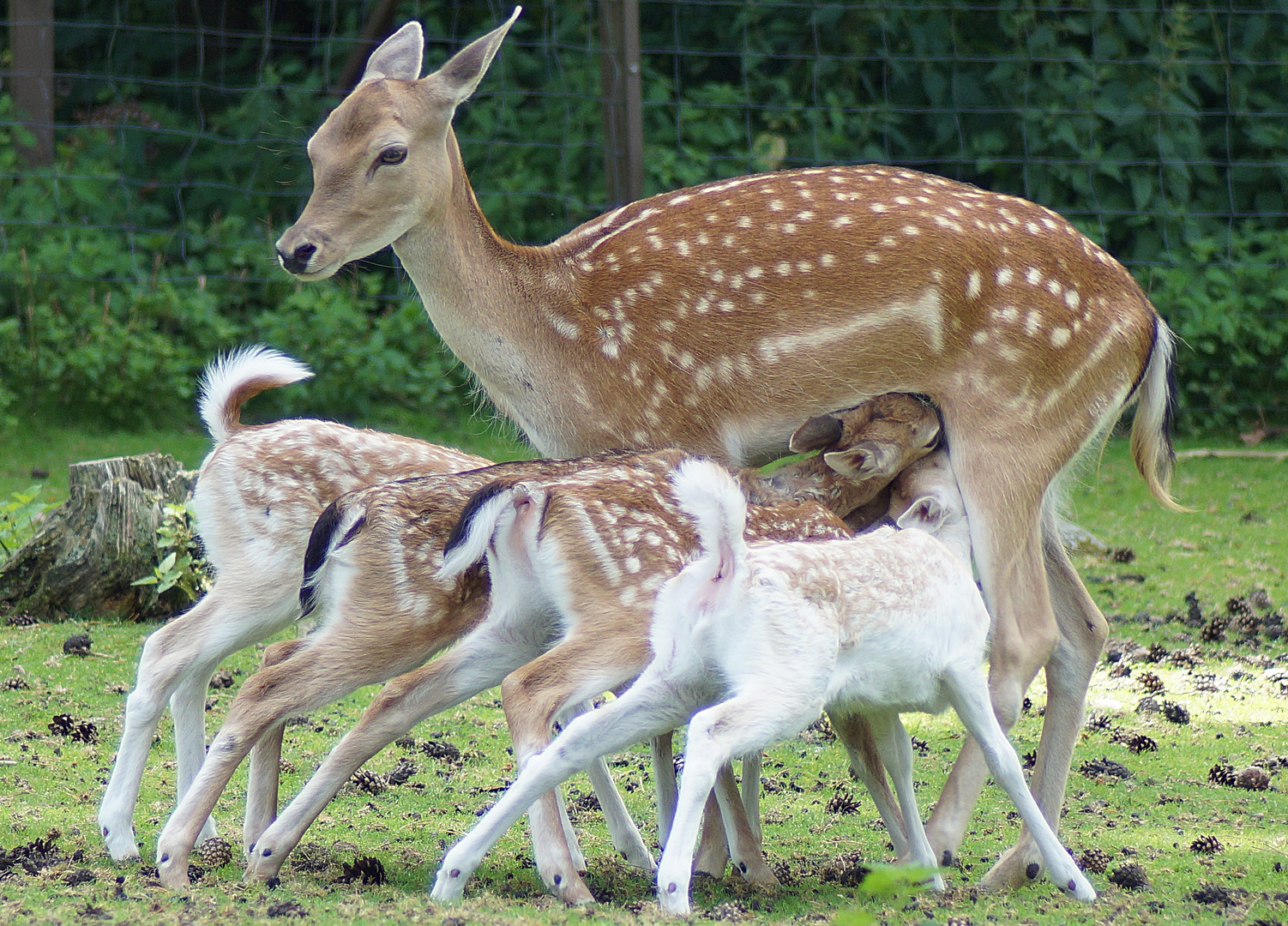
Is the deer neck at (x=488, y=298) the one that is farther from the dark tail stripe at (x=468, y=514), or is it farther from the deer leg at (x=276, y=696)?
the deer leg at (x=276, y=696)

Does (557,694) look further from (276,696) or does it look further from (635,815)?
(635,815)

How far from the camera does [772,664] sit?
356 centimetres

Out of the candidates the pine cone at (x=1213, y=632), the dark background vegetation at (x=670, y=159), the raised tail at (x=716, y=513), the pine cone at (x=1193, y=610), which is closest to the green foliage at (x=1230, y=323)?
the dark background vegetation at (x=670, y=159)

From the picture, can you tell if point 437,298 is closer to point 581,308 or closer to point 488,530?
point 581,308

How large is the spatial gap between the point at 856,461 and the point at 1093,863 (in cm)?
128

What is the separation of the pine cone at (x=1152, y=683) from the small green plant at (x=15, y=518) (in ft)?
15.0

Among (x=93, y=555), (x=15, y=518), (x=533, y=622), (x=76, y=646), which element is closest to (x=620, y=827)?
(x=533, y=622)

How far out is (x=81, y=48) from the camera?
11.9m

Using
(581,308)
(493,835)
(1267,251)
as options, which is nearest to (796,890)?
(493,835)

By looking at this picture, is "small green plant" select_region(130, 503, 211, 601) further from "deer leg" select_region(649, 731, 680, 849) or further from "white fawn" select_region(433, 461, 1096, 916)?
"white fawn" select_region(433, 461, 1096, 916)

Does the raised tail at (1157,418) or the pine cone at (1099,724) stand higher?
the raised tail at (1157,418)

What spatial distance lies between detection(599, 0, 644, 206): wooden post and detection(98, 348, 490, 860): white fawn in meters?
3.75

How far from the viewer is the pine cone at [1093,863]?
13.5 feet

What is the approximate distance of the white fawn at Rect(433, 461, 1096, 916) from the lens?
3512 mm
